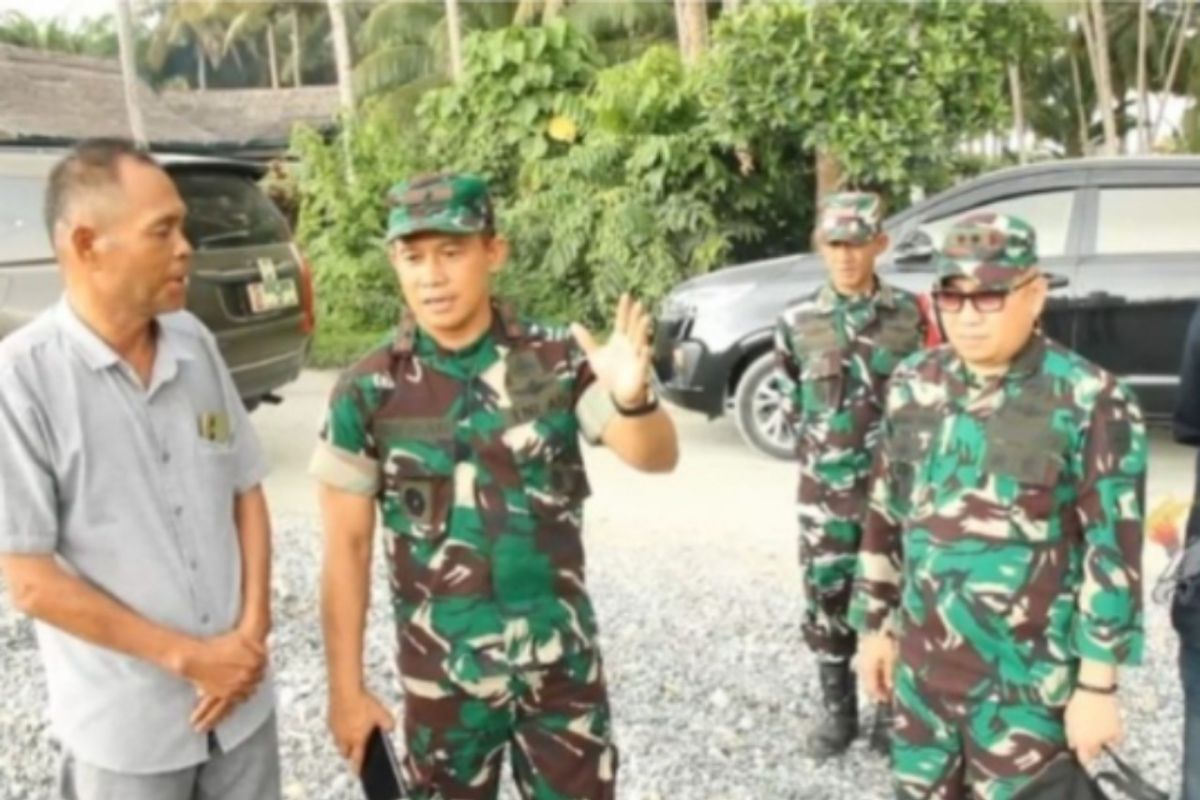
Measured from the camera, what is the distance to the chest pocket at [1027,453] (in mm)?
2240

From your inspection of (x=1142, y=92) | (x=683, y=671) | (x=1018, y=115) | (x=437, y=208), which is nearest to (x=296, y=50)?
(x=1018, y=115)

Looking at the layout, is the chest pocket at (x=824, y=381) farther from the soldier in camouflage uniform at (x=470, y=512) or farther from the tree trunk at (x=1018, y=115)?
the tree trunk at (x=1018, y=115)

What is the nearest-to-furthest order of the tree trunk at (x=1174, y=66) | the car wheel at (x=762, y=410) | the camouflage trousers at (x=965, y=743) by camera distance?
the camouflage trousers at (x=965, y=743) < the car wheel at (x=762, y=410) < the tree trunk at (x=1174, y=66)

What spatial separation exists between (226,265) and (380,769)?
4751mm

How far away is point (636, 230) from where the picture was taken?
35.3ft

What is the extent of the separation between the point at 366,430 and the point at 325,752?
1.58 m

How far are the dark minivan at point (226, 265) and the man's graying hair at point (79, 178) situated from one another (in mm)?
4176

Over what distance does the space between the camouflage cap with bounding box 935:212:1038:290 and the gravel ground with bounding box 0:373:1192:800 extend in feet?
5.27

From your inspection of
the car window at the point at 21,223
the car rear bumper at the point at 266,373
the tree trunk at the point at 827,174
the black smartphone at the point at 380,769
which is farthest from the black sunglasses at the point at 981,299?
the tree trunk at the point at 827,174

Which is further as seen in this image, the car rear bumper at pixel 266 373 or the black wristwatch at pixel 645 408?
the car rear bumper at pixel 266 373

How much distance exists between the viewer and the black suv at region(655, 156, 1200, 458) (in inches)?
260

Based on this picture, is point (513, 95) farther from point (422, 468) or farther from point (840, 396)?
point (422, 468)

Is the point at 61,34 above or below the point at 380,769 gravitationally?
above

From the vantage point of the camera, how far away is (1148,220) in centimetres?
670
